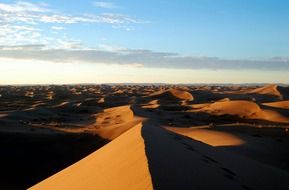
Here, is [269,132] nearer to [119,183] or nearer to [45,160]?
[45,160]

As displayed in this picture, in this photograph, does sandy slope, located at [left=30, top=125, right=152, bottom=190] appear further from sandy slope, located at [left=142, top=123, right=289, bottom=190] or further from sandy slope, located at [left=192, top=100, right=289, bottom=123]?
sandy slope, located at [left=192, top=100, right=289, bottom=123]

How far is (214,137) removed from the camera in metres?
15.0

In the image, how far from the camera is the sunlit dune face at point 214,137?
13341mm

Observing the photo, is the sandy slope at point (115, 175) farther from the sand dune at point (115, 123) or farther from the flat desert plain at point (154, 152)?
the sand dune at point (115, 123)

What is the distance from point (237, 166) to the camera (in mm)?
7312

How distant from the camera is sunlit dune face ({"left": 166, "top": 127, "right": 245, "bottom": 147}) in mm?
13341

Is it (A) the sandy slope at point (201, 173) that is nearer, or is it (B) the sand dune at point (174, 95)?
(A) the sandy slope at point (201, 173)

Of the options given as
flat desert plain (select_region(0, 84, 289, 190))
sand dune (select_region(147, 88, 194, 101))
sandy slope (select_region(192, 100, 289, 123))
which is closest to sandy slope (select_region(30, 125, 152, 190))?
flat desert plain (select_region(0, 84, 289, 190))

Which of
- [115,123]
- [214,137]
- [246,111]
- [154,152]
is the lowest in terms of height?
[115,123]

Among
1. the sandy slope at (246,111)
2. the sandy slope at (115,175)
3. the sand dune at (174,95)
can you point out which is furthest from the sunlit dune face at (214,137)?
the sand dune at (174,95)

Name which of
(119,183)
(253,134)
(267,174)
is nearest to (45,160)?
(253,134)

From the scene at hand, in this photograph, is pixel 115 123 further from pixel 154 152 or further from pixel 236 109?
pixel 154 152

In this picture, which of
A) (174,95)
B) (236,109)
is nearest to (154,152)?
(236,109)

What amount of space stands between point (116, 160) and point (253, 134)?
34.2 feet
